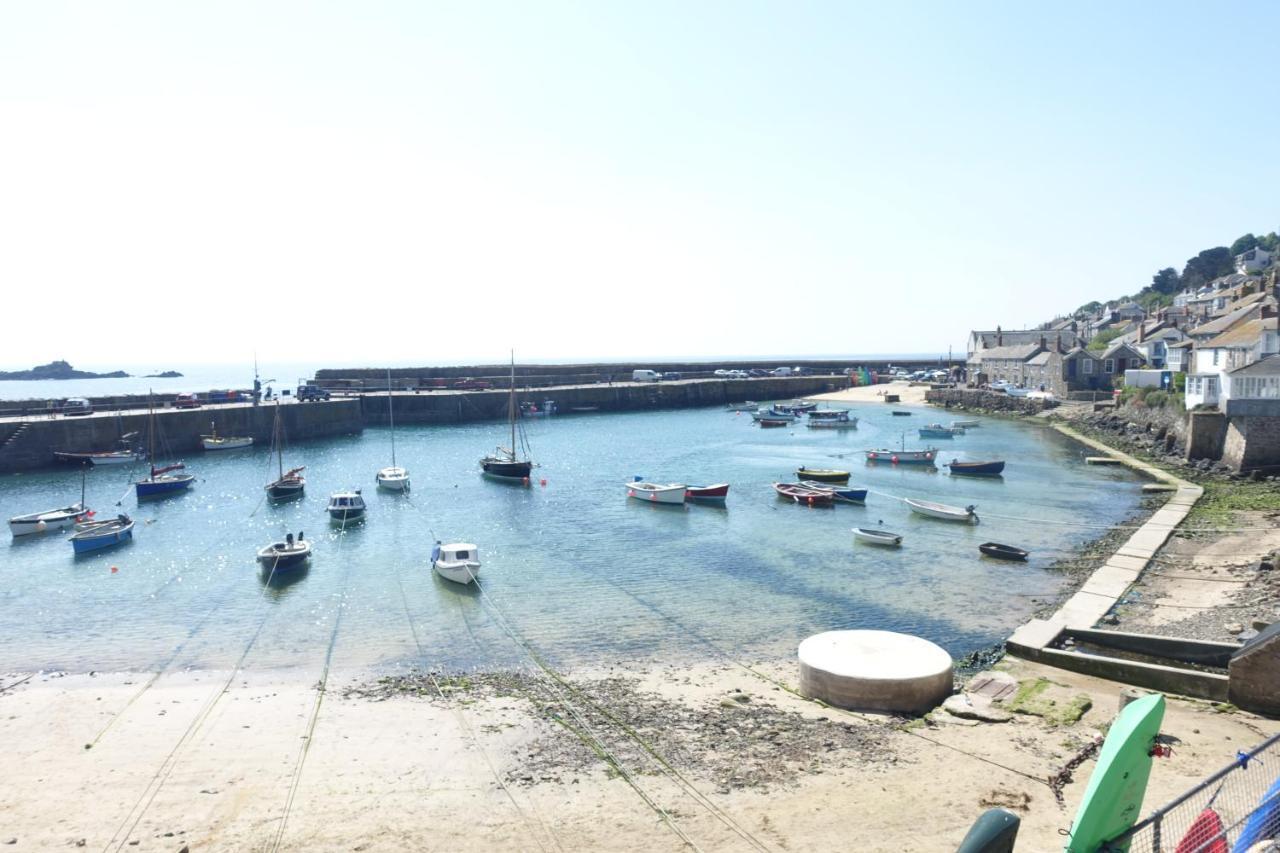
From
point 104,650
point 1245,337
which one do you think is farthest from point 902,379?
point 104,650

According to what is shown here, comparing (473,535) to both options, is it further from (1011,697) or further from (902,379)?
(902,379)

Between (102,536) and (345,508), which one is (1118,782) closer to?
(345,508)

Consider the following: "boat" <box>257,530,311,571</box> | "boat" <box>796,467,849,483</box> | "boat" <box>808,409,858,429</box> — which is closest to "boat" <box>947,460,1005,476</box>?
"boat" <box>796,467,849,483</box>

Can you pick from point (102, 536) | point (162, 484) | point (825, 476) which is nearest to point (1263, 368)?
point (825, 476)

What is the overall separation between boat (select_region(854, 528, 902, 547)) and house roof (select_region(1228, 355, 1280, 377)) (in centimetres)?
2535

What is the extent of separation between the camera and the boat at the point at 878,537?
37.1m

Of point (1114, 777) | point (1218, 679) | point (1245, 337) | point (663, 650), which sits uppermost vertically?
point (1245, 337)

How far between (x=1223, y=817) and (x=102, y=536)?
4206cm

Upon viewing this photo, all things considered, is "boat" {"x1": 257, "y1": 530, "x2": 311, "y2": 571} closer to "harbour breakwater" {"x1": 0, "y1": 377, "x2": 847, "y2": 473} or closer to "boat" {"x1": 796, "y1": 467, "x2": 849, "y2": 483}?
"boat" {"x1": 796, "y1": 467, "x2": 849, "y2": 483}

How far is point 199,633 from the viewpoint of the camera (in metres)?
27.1

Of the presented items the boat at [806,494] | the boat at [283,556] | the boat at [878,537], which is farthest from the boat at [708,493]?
the boat at [283,556]

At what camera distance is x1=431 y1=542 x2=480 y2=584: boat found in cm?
3172

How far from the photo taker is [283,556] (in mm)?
34125

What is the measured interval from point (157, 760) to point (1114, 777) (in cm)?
1704
